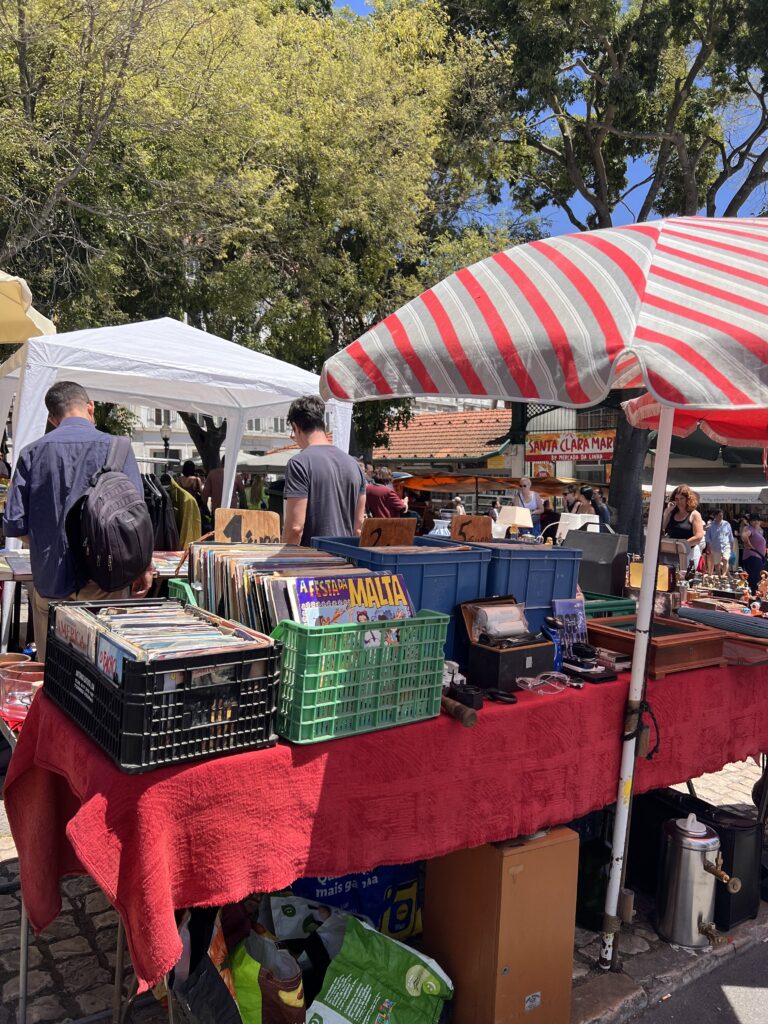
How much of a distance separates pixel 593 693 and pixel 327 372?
155 cm

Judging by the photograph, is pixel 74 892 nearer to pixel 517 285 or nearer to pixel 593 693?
pixel 593 693

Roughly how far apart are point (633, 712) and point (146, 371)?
222 inches

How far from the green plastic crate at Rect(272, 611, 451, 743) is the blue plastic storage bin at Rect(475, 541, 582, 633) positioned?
0.55 m

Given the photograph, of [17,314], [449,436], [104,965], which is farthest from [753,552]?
[449,436]

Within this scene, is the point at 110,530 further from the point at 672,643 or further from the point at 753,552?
the point at 753,552

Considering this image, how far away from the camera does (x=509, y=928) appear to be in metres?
2.41

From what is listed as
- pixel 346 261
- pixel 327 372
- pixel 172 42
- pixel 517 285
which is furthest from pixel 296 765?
pixel 346 261

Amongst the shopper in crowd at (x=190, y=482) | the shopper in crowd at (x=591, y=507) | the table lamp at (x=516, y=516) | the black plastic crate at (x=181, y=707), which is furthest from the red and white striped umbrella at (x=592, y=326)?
the shopper in crowd at (x=591, y=507)

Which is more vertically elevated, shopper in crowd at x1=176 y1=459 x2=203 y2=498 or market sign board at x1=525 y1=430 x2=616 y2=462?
market sign board at x1=525 y1=430 x2=616 y2=462

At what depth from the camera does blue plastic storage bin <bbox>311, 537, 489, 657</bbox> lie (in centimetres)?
261

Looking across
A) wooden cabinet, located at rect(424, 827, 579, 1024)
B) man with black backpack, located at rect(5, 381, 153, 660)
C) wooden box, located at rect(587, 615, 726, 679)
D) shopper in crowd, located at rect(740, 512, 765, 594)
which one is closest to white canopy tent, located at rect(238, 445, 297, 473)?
shopper in crowd, located at rect(740, 512, 765, 594)

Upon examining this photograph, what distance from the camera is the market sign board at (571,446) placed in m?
22.0

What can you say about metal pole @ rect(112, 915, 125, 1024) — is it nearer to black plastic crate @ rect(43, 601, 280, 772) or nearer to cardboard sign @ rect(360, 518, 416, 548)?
black plastic crate @ rect(43, 601, 280, 772)

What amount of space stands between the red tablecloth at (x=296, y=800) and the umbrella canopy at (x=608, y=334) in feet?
0.94
